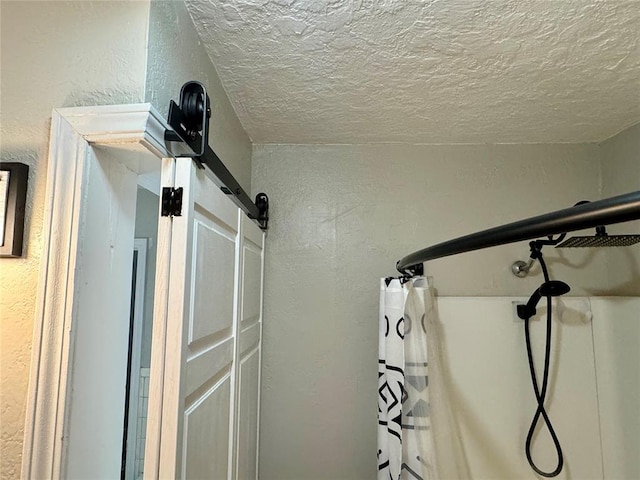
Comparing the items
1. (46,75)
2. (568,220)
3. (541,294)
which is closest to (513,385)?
(541,294)

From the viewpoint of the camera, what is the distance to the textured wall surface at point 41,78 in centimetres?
75

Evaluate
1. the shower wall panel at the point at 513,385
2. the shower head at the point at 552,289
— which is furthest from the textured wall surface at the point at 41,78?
the shower head at the point at 552,289

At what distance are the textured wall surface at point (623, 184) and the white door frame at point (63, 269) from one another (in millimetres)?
2015

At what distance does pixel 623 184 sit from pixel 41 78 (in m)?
2.27

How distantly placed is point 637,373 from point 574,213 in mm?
1600

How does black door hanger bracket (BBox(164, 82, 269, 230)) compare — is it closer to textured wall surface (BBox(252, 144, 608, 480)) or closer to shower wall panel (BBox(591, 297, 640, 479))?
textured wall surface (BBox(252, 144, 608, 480))

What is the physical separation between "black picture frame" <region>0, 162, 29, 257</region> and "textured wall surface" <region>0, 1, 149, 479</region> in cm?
1

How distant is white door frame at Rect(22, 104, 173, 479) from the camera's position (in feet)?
2.28

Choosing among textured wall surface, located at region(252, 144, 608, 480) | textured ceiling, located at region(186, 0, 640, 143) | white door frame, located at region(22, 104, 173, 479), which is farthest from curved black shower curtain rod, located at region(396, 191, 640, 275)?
textured wall surface, located at region(252, 144, 608, 480)

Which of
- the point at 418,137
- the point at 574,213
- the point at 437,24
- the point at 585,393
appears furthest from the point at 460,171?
the point at 574,213

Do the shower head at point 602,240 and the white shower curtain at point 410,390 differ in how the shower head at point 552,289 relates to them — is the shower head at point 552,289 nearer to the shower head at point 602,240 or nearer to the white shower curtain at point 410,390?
the shower head at point 602,240

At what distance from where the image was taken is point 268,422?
185 cm

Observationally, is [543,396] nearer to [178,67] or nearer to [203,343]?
[203,343]

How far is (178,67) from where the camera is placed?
3.23ft
